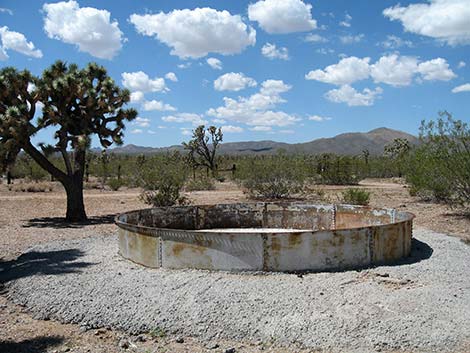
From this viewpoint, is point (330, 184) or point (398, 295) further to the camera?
point (330, 184)

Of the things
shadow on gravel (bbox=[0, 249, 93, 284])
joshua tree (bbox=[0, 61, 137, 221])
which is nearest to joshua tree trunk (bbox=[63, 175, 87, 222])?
joshua tree (bbox=[0, 61, 137, 221])

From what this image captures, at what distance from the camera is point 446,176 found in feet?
47.8

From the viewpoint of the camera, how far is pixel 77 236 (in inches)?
460

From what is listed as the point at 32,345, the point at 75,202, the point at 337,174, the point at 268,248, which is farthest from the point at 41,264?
the point at 337,174

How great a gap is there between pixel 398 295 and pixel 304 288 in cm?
118

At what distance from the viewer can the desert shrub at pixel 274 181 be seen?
2139 centimetres

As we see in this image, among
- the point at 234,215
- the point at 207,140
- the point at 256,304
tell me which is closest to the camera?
the point at 256,304

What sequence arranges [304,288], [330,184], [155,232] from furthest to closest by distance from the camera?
[330,184]
[155,232]
[304,288]

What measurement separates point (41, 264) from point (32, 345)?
3.20 meters

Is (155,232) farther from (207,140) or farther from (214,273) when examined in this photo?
(207,140)

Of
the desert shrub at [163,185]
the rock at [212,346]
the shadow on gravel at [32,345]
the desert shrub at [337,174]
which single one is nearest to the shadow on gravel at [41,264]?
the shadow on gravel at [32,345]

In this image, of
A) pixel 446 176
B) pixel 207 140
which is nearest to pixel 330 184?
pixel 207 140

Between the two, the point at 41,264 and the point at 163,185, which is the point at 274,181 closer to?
the point at 163,185

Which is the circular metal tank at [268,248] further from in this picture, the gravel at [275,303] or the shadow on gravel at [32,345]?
the shadow on gravel at [32,345]
